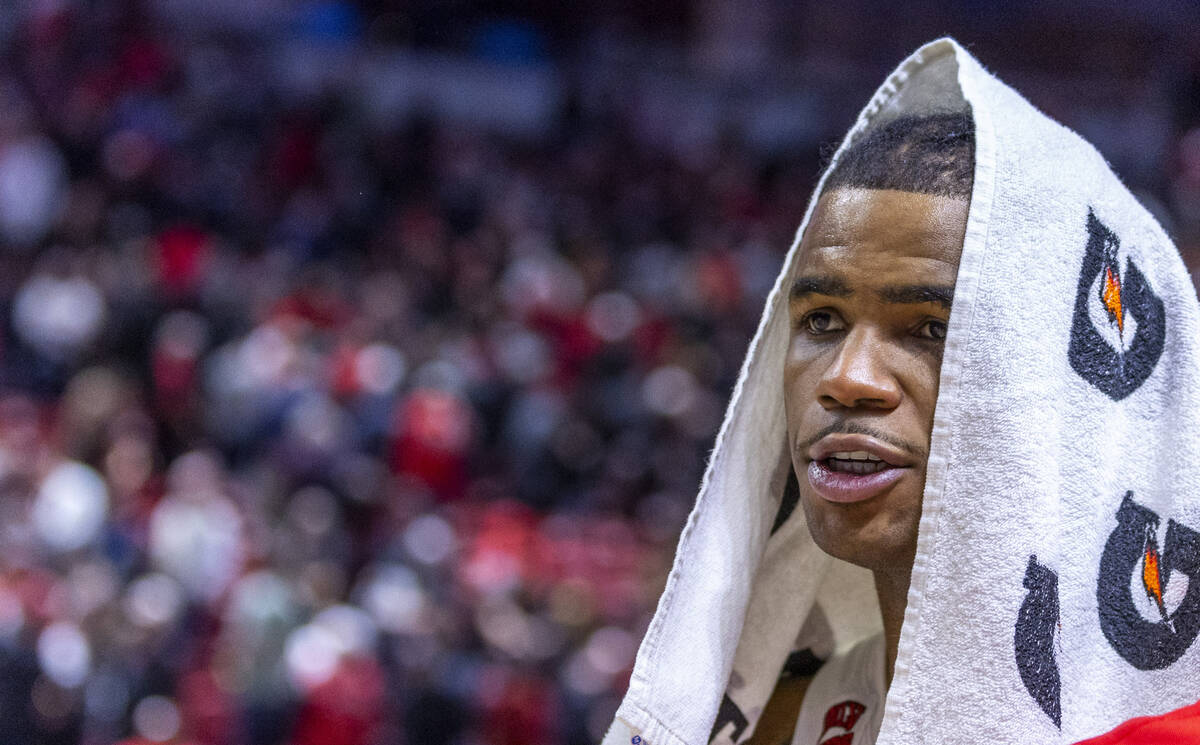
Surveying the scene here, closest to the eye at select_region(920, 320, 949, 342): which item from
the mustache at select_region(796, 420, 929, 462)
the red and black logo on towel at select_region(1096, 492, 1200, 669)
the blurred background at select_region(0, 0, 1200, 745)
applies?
the mustache at select_region(796, 420, 929, 462)

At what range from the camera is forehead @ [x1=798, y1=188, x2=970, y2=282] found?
4.07 feet

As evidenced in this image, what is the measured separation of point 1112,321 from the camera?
126 cm

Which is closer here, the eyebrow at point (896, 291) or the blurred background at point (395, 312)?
the eyebrow at point (896, 291)

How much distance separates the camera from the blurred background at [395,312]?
5074 millimetres

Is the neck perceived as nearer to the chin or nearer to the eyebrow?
the chin

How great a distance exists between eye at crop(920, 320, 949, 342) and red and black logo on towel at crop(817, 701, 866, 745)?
506mm

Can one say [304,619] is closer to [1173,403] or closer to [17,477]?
[17,477]

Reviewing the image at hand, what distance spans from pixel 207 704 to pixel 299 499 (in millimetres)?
1270

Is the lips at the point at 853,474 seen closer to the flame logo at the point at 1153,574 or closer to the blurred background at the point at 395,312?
the flame logo at the point at 1153,574

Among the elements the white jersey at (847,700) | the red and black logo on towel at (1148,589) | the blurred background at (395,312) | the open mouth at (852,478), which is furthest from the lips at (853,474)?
the blurred background at (395,312)

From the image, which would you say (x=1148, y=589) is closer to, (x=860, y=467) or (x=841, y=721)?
(x=860, y=467)

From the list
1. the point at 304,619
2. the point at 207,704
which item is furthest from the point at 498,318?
the point at 207,704

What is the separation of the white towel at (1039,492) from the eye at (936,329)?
4 centimetres

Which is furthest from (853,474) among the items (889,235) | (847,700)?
(847,700)
